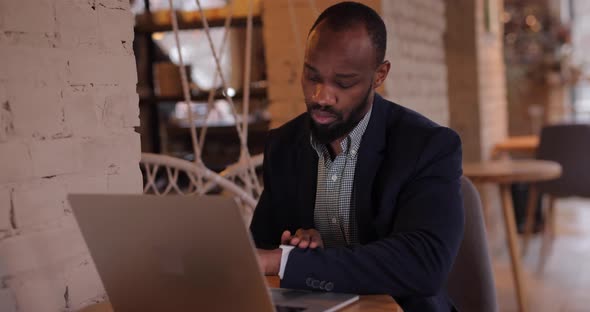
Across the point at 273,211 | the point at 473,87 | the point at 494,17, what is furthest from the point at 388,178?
the point at 494,17

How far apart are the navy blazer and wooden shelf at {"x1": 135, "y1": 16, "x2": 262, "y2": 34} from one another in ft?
7.42

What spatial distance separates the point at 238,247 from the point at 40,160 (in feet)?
2.05

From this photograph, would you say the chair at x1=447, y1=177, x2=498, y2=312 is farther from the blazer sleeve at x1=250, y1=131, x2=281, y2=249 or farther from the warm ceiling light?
the warm ceiling light

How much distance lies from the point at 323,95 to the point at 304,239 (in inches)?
10.1

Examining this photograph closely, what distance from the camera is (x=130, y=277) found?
114 cm

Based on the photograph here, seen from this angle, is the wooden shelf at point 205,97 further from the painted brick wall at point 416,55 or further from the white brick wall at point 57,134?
the white brick wall at point 57,134

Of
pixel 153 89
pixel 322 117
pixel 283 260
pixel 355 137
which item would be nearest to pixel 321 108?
pixel 322 117

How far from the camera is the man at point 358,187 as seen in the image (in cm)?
130

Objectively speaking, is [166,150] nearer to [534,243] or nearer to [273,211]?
[534,243]

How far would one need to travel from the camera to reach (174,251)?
1.06 meters

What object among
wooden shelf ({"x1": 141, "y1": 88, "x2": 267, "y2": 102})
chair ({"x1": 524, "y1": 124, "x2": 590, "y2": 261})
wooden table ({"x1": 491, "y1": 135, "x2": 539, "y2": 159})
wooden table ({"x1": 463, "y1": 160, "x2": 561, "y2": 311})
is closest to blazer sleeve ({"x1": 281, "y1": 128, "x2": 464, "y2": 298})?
wooden table ({"x1": 463, "y1": 160, "x2": 561, "y2": 311})

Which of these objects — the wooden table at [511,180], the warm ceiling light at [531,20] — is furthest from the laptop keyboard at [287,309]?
the warm ceiling light at [531,20]

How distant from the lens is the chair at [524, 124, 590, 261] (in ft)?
15.5

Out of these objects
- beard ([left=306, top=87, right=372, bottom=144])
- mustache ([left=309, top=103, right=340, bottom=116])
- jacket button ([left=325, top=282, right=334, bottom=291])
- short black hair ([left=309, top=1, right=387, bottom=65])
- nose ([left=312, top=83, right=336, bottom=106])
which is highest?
short black hair ([left=309, top=1, right=387, bottom=65])
